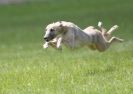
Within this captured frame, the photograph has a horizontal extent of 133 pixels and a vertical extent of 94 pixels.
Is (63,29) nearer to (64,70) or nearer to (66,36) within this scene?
(66,36)

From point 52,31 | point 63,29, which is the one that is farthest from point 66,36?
point 52,31

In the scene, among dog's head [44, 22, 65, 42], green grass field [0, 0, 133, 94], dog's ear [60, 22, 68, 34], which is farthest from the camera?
A: dog's ear [60, 22, 68, 34]

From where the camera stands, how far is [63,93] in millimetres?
9008

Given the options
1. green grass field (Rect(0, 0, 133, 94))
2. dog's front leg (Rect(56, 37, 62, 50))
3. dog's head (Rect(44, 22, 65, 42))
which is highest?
dog's head (Rect(44, 22, 65, 42))

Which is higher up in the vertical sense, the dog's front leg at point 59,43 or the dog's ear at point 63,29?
the dog's ear at point 63,29

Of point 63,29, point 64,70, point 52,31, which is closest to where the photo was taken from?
point 52,31

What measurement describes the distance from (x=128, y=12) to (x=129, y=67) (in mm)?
18588

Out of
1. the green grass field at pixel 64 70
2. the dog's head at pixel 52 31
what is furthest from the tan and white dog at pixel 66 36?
the green grass field at pixel 64 70

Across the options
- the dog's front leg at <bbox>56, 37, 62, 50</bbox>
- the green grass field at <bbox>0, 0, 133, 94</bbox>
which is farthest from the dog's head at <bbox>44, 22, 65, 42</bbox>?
the green grass field at <bbox>0, 0, 133, 94</bbox>

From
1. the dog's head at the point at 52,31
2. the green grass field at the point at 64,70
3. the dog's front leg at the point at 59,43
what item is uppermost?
the dog's head at the point at 52,31

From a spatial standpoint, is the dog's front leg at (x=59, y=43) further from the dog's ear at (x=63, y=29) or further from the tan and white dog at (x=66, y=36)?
the dog's ear at (x=63, y=29)

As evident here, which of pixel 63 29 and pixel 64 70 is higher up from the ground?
pixel 63 29

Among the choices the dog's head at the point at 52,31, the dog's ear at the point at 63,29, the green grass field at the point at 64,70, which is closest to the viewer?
the green grass field at the point at 64,70

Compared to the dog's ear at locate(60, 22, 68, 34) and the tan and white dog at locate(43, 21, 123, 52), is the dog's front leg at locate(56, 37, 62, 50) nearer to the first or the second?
the tan and white dog at locate(43, 21, 123, 52)
